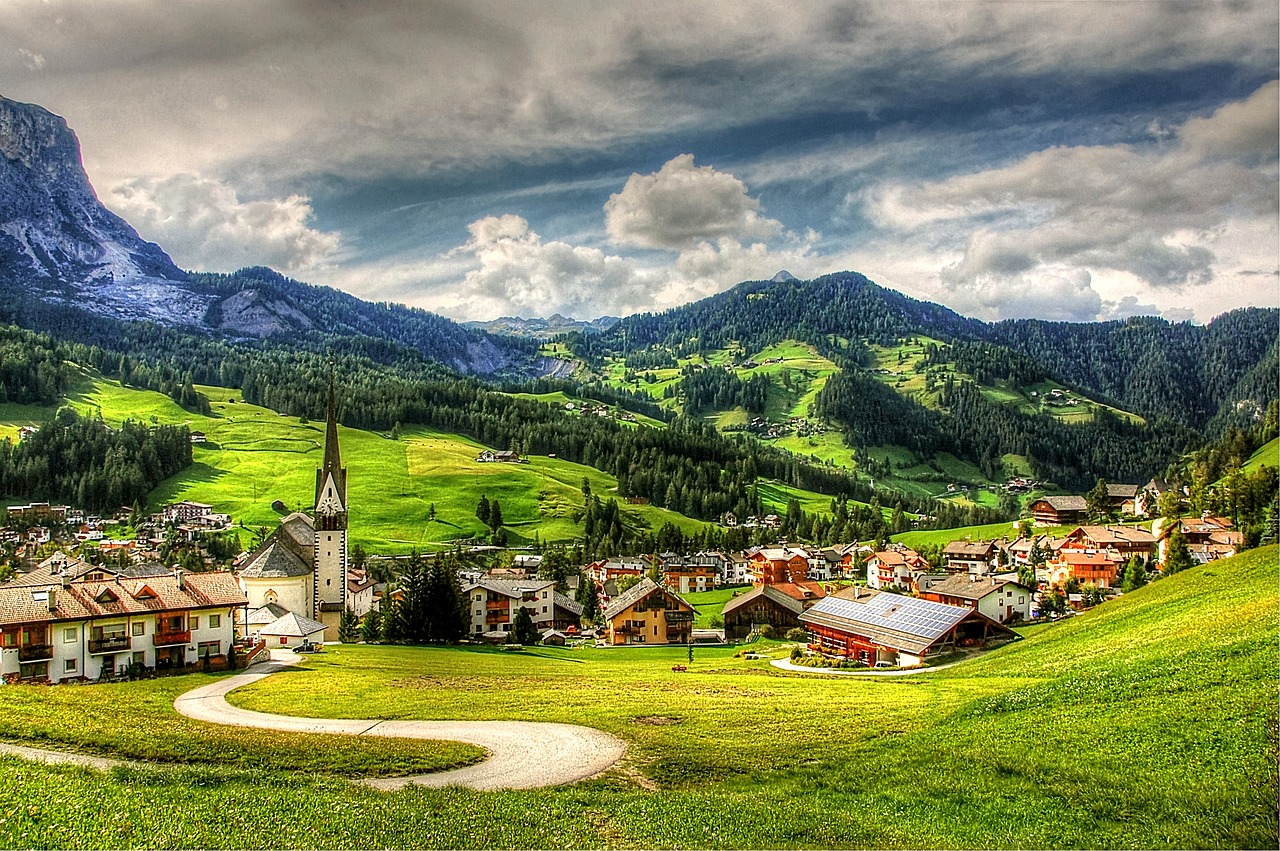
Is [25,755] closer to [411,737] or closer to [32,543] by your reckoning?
[411,737]

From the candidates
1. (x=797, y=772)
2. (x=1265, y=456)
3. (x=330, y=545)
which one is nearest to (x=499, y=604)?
(x=330, y=545)

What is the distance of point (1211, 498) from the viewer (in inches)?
4311

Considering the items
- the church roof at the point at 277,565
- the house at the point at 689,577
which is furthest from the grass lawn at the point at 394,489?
the church roof at the point at 277,565

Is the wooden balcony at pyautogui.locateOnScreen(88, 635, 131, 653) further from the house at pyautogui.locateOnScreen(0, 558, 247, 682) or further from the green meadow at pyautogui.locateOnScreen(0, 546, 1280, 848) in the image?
the green meadow at pyautogui.locateOnScreen(0, 546, 1280, 848)

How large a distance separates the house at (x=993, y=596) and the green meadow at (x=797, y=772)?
127 feet

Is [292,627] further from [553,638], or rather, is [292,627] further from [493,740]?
[493,740]

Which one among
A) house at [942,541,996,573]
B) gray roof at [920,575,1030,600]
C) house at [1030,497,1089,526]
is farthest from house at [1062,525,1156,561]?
house at [1030,497,1089,526]

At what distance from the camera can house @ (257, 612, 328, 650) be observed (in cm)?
5067

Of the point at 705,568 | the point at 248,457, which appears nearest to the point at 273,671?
the point at 705,568

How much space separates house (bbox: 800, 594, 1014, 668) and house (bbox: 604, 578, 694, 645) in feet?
54.1

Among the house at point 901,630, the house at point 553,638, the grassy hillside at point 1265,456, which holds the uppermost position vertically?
the grassy hillside at point 1265,456

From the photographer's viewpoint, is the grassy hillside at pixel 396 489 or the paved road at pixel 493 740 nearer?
the paved road at pixel 493 740

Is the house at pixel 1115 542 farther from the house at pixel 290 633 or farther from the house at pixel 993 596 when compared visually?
the house at pixel 290 633

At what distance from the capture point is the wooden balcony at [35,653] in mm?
34719
